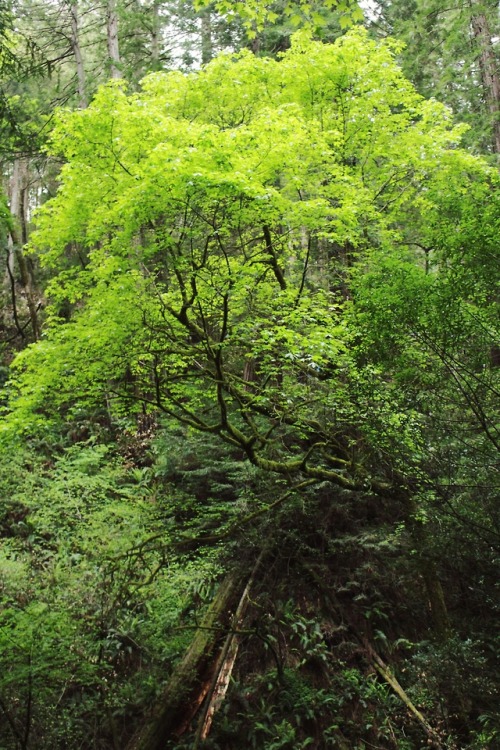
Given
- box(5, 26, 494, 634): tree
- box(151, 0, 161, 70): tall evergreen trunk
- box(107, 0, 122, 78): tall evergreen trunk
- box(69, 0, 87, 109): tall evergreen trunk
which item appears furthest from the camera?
box(151, 0, 161, 70): tall evergreen trunk

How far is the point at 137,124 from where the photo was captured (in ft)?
20.6

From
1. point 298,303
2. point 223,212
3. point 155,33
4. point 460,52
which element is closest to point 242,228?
point 298,303

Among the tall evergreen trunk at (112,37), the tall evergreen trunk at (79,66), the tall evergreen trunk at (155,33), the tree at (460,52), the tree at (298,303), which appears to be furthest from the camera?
the tall evergreen trunk at (155,33)

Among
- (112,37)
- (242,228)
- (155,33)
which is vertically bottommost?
(242,228)

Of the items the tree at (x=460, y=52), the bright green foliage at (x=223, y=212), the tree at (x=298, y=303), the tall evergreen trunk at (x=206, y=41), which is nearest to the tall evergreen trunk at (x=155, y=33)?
the tall evergreen trunk at (x=206, y=41)

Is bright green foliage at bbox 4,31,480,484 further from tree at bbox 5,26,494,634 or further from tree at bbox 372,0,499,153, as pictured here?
tree at bbox 372,0,499,153

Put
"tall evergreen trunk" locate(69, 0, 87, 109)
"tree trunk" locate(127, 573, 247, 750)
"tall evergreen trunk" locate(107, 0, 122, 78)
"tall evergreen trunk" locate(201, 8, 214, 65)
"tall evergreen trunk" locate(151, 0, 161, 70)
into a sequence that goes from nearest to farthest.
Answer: "tree trunk" locate(127, 573, 247, 750)
"tall evergreen trunk" locate(69, 0, 87, 109)
"tall evergreen trunk" locate(107, 0, 122, 78)
"tall evergreen trunk" locate(151, 0, 161, 70)
"tall evergreen trunk" locate(201, 8, 214, 65)

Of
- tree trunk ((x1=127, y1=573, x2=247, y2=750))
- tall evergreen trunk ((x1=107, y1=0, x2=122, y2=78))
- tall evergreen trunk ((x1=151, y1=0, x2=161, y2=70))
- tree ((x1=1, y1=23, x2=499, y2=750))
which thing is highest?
tall evergreen trunk ((x1=151, y1=0, x2=161, y2=70))

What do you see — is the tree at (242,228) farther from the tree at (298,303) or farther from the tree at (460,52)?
the tree at (460,52)

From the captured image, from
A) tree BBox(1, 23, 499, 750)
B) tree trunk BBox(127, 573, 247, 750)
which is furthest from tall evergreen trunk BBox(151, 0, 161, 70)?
tree trunk BBox(127, 573, 247, 750)

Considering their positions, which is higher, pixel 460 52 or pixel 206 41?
pixel 206 41

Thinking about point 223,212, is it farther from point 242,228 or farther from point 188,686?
point 188,686

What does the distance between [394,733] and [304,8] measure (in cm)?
779

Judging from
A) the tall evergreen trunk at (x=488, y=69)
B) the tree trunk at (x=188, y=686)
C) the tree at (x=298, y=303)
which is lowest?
the tree trunk at (x=188, y=686)
